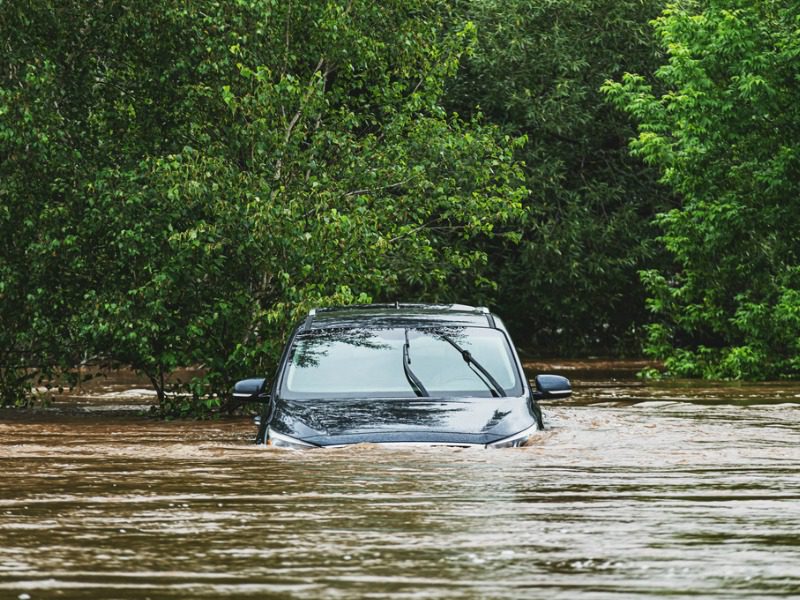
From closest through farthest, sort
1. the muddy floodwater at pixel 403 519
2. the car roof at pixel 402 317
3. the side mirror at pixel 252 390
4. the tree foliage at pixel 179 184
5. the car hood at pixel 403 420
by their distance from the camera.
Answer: the muddy floodwater at pixel 403 519 < the car hood at pixel 403 420 < the side mirror at pixel 252 390 < the car roof at pixel 402 317 < the tree foliage at pixel 179 184

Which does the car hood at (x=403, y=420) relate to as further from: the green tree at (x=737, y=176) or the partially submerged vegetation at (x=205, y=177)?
the green tree at (x=737, y=176)

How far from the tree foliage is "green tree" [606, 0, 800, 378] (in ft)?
32.4

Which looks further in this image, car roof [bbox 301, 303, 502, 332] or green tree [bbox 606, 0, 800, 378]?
green tree [bbox 606, 0, 800, 378]

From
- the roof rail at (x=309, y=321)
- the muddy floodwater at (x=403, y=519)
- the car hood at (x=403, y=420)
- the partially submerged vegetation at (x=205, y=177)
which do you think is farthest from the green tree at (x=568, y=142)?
the car hood at (x=403, y=420)

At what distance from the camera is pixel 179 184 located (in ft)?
52.1

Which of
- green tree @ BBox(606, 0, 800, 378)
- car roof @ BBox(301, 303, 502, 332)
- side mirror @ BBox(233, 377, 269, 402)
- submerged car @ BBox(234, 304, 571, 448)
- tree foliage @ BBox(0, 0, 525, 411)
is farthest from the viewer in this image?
green tree @ BBox(606, 0, 800, 378)

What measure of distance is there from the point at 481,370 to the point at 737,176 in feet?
57.5

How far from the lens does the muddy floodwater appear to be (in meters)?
5.91

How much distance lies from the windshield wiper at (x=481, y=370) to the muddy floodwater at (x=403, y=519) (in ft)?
1.26

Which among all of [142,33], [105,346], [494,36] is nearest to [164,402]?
[105,346]

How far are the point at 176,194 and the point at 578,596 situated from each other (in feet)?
35.1

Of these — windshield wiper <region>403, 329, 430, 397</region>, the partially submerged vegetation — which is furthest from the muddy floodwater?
the partially submerged vegetation

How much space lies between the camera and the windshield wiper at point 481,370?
10.2 metres

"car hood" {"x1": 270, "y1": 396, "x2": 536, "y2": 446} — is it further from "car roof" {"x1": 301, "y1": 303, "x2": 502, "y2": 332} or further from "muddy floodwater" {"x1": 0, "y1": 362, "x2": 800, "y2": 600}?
"car roof" {"x1": 301, "y1": 303, "x2": 502, "y2": 332}
